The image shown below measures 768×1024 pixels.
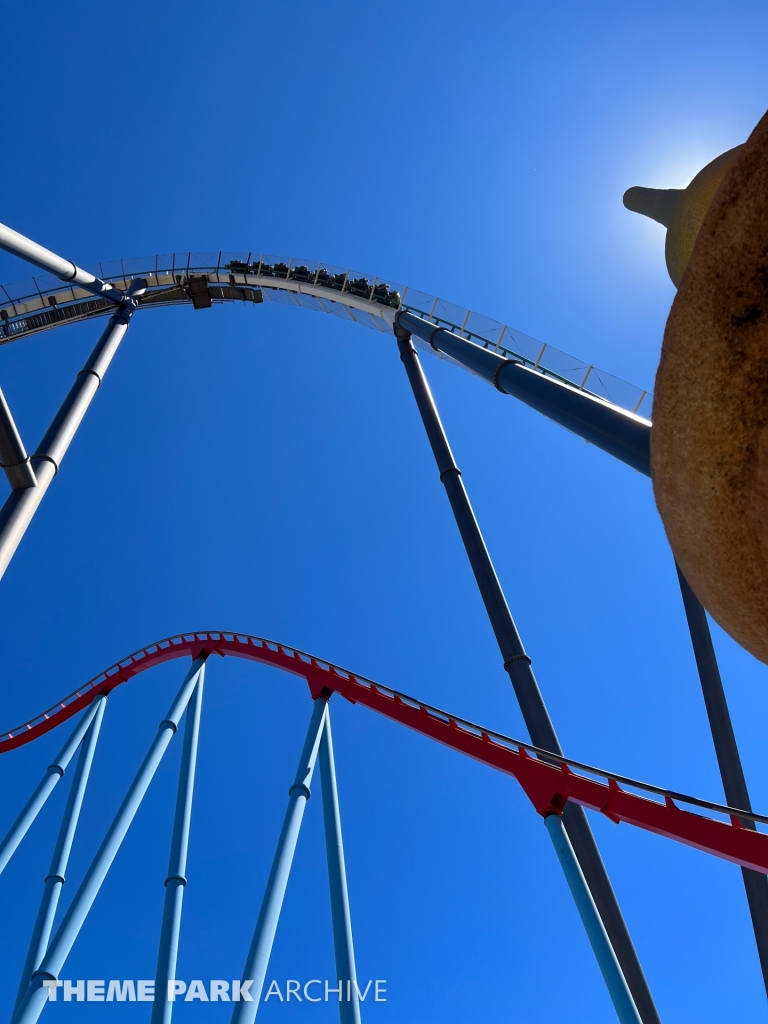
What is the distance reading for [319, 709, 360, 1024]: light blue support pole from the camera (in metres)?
5.61

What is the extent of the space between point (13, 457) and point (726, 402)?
5.65m

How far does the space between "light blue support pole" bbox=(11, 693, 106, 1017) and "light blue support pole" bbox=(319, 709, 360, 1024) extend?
365 centimetres

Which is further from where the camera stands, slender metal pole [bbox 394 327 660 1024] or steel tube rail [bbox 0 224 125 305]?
steel tube rail [bbox 0 224 125 305]

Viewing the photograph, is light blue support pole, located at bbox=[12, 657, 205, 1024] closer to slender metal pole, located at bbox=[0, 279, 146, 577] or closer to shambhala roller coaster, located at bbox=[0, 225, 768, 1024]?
shambhala roller coaster, located at bbox=[0, 225, 768, 1024]

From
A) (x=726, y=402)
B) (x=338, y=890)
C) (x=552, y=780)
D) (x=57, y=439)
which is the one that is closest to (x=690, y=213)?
Result: (x=726, y=402)

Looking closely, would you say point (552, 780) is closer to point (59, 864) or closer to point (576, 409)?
point (576, 409)

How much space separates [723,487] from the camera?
1.25m

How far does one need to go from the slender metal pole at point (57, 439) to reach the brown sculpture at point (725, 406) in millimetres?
5211

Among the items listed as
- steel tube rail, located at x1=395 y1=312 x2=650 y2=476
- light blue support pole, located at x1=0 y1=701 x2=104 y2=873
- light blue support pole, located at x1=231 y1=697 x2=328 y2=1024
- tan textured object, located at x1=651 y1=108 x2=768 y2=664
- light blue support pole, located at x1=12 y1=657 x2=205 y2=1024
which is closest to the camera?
tan textured object, located at x1=651 y1=108 x2=768 y2=664

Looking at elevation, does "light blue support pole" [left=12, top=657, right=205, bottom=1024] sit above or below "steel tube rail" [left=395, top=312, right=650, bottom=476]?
below

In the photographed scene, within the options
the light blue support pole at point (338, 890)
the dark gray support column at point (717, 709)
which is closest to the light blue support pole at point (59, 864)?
the light blue support pole at point (338, 890)

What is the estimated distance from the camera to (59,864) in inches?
350

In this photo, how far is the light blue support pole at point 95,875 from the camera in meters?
5.99

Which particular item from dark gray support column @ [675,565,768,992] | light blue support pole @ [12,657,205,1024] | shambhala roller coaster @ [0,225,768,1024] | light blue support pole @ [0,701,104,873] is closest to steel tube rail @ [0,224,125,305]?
shambhala roller coaster @ [0,225,768,1024]
